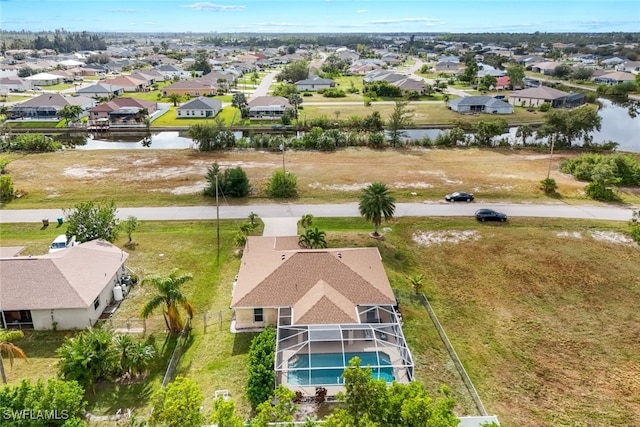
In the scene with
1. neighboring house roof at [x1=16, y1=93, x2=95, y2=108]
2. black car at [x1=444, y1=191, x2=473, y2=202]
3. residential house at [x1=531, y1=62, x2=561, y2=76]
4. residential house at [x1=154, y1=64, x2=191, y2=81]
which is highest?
residential house at [x1=531, y1=62, x2=561, y2=76]

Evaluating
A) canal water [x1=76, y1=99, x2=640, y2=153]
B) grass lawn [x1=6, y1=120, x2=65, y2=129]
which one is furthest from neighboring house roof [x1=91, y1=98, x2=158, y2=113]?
canal water [x1=76, y1=99, x2=640, y2=153]

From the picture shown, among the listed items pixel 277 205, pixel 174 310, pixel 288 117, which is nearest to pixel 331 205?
pixel 277 205

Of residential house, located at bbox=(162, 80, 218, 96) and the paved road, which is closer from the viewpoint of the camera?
the paved road

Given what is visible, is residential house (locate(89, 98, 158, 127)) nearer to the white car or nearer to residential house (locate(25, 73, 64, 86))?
the white car

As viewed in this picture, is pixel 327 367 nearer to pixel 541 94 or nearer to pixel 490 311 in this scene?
pixel 490 311

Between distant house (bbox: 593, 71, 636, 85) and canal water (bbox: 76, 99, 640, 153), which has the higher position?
distant house (bbox: 593, 71, 636, 85)
